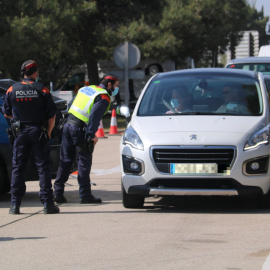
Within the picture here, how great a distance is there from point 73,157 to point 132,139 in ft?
3.45

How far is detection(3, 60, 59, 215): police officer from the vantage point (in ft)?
28.2

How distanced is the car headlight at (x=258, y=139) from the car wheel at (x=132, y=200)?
1.40 meters

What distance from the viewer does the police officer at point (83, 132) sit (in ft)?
30.2

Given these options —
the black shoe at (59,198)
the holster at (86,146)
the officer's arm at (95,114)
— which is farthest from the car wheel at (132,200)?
the black shoe at (59,198)

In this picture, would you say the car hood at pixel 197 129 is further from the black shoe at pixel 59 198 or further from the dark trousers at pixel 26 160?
the black shoe at pixel 59 198

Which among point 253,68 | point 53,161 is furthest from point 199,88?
point 253,68

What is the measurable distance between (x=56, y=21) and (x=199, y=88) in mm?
17394

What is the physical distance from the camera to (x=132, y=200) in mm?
8992

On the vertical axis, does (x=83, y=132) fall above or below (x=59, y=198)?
above

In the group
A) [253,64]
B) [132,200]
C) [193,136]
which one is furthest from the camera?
[253,64]

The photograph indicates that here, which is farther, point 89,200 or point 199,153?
point 89,200

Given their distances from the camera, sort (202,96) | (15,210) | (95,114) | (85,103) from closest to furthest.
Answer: (15,210) < (95,114) < (85,103) < (202,96)
